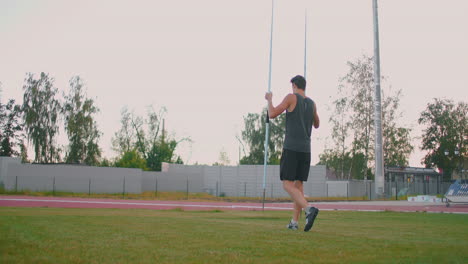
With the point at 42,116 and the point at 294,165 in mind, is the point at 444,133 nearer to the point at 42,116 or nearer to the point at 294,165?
the point at 42,116

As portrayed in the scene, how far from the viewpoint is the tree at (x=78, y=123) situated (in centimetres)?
5262

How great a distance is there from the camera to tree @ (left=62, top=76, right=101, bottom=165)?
173 ft

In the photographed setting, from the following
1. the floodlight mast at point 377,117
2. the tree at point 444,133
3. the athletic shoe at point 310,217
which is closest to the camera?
the athletic shoe at point 310,217

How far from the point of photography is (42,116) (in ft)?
171

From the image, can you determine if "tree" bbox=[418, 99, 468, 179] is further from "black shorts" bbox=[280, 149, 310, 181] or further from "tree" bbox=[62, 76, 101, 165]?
"black shorts" bbox=[280, 149, 310, 181]

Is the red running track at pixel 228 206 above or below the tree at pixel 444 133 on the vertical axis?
below

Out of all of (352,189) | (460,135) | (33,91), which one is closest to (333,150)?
(352,189)

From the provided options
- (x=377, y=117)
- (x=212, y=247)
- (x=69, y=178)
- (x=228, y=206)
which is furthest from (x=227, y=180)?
(x=212, y=247)

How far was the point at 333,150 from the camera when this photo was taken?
4834 centimetres

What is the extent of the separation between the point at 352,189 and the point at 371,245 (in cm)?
4131

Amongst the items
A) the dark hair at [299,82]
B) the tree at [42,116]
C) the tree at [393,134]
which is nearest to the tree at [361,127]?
the tree at [393,134]

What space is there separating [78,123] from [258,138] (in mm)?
27295

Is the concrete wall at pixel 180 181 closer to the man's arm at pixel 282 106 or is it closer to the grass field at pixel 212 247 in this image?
the man's arm at pixel 282 106

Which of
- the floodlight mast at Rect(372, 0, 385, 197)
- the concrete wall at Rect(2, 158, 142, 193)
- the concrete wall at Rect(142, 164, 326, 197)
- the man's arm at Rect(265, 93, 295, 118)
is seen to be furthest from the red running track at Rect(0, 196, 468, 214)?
the concrete wall at Rect(142, 164, 326, 197)
